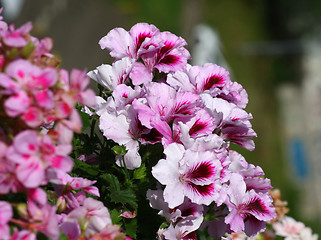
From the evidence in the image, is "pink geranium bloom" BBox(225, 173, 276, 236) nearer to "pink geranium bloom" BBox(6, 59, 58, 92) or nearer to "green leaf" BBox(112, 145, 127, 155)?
"green leaf" BBox(112, 145, 127, 155)

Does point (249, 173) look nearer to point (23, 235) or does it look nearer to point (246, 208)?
point (246, 208)

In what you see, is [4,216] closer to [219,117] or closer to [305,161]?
[219,117]

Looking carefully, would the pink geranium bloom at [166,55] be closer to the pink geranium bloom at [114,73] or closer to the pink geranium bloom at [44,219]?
the pink geranium bloom at [114,73]

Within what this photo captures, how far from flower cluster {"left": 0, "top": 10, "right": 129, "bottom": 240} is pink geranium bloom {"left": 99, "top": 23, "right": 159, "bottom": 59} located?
12.4 inches

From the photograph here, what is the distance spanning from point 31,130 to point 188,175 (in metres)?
0.37

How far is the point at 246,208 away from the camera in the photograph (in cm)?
116

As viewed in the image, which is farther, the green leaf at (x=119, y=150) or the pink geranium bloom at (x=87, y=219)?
the green leaf at (x=119, y=150)

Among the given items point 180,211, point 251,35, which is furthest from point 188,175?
point 251,35

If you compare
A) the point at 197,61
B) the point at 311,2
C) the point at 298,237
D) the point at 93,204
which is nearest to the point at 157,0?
the point at 197,61

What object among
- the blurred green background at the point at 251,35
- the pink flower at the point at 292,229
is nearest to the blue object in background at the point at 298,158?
the blurred green background at the point at 251,35

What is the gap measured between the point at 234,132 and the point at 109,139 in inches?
10.5

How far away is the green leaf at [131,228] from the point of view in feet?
3.66

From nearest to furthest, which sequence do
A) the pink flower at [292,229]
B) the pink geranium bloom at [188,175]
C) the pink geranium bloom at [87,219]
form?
the pink geranium bloom at [87,219] → the pink geranium bloom at [188,175] → the pink flower at [292,229]

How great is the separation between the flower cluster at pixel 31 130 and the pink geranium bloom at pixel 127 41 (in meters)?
0.31
